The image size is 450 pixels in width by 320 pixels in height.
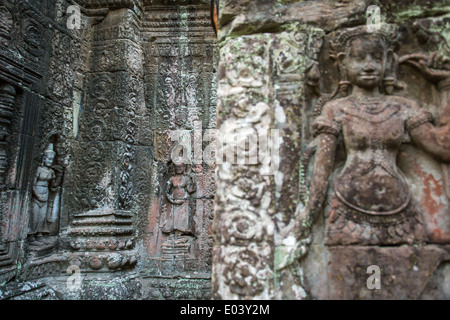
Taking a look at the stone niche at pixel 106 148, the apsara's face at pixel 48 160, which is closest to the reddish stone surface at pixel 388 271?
the stone niche at pixel 106 148

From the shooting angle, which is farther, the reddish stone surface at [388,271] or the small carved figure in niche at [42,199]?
the small carved figure in niche at [42,199]

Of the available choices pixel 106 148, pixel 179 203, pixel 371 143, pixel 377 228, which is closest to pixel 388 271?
pixel 377 228

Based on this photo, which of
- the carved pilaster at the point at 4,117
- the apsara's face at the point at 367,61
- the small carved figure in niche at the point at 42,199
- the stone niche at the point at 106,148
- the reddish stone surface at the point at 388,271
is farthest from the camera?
the small carved figure in niche at the point at 42,199

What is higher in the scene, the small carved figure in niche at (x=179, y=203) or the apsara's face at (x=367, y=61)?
the apsara's face at (x=367, y=61)

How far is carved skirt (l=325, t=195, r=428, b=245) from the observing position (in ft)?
6.29

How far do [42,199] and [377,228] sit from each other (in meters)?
4.30

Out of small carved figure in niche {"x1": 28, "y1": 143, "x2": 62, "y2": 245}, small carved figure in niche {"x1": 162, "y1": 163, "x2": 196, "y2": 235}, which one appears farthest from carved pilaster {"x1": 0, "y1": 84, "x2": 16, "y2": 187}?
small carved figure in niche {"x1": 162, "y1": 163, "x2": 196, "y2": 235}

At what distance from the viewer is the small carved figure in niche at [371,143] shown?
1.94 metres

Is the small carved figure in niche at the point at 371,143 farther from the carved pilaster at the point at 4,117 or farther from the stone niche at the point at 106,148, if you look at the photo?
the carved pilaster at the point at 4,117

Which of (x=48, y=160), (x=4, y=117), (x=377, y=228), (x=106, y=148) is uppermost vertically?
(x=4, y=117)

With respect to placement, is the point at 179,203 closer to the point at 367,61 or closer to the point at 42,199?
→ the point at 42,199

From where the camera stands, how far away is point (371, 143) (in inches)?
80.0

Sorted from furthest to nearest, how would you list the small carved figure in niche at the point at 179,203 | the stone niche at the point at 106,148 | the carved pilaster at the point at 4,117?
the small carved figure in niche at the point at 179,203 → the stone niche at the point at 106,148 → the carved pilaster at the point at 4,117
